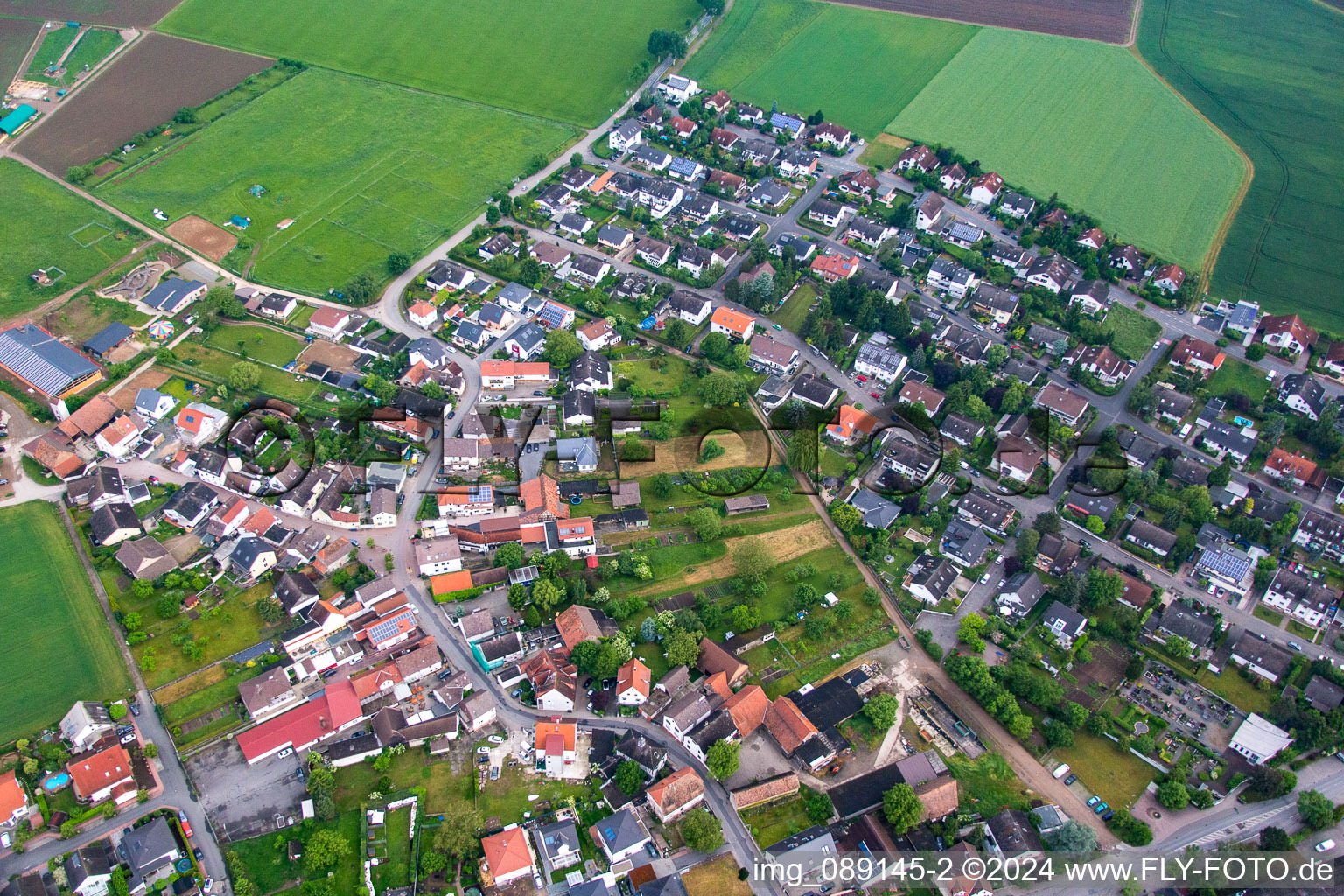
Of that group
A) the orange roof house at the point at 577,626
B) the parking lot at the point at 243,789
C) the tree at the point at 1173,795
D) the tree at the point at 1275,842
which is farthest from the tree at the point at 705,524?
the tree at the point at 1275,842

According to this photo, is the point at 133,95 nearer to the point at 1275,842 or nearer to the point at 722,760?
the point at 722,760

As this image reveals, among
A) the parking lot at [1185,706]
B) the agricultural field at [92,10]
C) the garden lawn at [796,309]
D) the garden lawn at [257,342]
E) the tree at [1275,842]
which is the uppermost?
the agricultural field at [92,10]

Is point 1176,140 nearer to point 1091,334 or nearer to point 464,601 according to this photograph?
point 1091,334

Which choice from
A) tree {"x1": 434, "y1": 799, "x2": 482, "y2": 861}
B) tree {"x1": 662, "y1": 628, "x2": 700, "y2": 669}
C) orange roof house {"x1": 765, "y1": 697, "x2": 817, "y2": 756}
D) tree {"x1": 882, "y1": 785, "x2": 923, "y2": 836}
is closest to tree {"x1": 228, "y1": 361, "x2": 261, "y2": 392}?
tree {"x1": 434, "y1": 799, "x2": 482, "y2": 861}

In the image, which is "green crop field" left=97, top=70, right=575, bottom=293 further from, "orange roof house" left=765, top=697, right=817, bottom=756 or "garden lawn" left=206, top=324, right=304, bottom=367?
"orange roof house" left=765, top=697, right=817, bottom=756

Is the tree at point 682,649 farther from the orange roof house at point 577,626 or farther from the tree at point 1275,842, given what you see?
the tree at point 1275,842

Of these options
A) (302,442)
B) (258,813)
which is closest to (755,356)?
(302,442)

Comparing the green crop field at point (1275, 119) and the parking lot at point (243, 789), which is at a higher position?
→ the green crop field at point (1275, 119)
